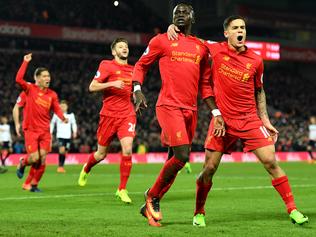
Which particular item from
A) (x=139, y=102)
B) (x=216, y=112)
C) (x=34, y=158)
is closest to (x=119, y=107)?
(x=34, y=158)

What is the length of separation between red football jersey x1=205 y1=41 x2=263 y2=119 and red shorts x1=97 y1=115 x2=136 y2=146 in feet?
12.7

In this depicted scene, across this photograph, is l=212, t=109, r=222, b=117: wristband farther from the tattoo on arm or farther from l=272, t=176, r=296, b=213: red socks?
l=272, t=176, r=296, b=213: red socks

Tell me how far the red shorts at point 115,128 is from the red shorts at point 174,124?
12.5 ft

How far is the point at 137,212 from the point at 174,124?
197 centimetres

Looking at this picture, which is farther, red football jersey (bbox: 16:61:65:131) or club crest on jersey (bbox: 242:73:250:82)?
red football jersey (bbox: 16:61:65:131)

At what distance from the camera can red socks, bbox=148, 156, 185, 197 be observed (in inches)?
303

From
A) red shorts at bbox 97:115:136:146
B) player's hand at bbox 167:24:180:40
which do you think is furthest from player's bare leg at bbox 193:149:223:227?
red shorts at bbox 97:115:136:146

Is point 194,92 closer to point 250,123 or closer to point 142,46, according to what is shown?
point 250,123

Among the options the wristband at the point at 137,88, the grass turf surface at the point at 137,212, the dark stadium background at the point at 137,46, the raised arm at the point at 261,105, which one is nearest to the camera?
the grass turf surface at the point at 137,212

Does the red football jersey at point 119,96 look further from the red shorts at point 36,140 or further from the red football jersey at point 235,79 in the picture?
the red football jersey at point 235,79

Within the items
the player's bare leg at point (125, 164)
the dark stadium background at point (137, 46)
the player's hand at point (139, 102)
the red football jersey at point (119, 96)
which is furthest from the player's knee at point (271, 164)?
the dark stadium background at point (137, 46)

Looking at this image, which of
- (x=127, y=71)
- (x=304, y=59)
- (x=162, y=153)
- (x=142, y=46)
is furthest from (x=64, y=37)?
(x=127, y=71)

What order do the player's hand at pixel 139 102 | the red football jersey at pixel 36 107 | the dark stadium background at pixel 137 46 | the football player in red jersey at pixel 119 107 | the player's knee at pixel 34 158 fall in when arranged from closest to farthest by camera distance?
the player's hand at pixel 139 102
the football player in red jersey at pixel 119 107
the player's knee at pixel 34 158
the red football jersey at pixel 36 107
the dark stadium background at pixel 137 46

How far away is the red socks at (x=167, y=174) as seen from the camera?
25.2 ft
